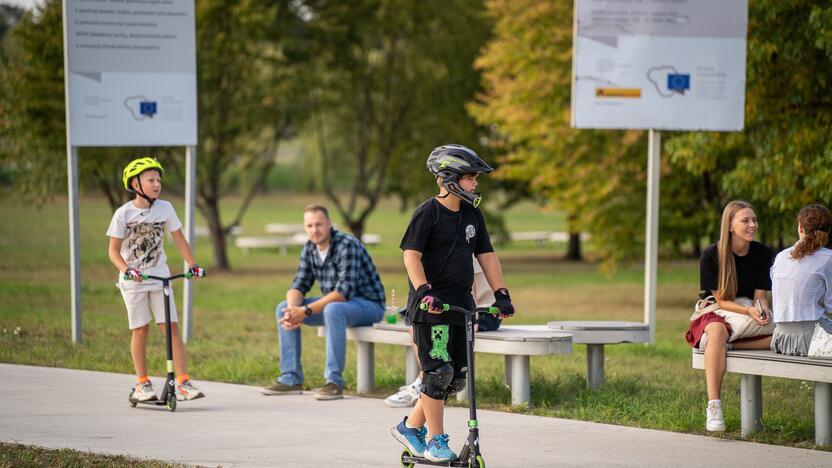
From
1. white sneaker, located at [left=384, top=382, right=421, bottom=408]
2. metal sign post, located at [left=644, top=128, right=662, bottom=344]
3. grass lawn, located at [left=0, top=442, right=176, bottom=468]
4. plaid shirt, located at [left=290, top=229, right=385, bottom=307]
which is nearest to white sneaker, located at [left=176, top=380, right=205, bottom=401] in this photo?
plaid shirt, located at [left=290, top=229, right=385, bottom=307]

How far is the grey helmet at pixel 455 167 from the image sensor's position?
671 centimetres

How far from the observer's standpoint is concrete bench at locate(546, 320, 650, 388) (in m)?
9.62

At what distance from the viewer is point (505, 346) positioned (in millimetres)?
9078

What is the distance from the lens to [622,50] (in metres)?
13.2

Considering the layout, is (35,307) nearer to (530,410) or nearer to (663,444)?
(530,410)

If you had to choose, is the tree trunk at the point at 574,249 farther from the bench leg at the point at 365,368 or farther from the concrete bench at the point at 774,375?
the concrete bench at the point at 774,375

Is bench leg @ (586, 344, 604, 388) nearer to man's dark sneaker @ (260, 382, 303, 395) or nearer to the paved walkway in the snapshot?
the paved walkway

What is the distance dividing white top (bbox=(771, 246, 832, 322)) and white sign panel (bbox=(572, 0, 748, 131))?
17.5 ft

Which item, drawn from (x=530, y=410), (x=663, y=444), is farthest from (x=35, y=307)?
(x=663, y=444)

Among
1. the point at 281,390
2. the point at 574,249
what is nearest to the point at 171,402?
the point at 281,390

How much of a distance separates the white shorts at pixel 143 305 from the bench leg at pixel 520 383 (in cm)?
267

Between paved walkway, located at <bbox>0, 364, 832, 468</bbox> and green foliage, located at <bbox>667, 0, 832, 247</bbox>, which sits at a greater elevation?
green foliage, located at <bbox>667, 0, 832, 247</bbox>

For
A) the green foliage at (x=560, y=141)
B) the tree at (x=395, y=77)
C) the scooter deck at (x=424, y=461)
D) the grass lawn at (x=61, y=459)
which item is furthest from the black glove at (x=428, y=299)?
the tree at (x=395, y=77)

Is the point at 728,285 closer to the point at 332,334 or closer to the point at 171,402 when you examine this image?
the point at 332,334
